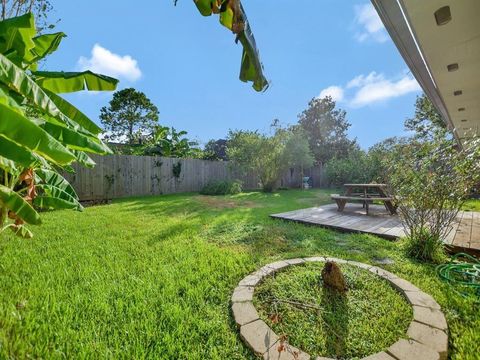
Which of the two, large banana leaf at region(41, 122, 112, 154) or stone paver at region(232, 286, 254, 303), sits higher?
large banana leaf at region(41, 122, 112, 154)

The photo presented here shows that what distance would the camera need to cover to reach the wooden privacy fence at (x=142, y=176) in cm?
851

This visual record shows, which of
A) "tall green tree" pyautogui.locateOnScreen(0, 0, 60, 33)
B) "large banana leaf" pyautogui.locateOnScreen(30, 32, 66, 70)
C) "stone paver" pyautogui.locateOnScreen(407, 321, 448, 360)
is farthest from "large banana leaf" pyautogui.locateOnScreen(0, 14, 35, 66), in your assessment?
"tall green tree" pyautogui.locateOnScreen(0, 0, 60, 33)

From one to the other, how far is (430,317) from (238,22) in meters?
2.73

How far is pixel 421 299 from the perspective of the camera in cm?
194

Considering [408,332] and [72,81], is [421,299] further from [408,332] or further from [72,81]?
[72,81]

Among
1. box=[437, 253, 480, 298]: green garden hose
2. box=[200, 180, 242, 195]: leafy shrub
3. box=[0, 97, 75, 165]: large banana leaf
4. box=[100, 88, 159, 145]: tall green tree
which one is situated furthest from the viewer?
box=[100, 88, 159, 145]: tall green tree

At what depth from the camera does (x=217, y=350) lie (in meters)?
1.45

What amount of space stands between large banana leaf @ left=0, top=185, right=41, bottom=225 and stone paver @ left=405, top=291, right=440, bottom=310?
3136mm

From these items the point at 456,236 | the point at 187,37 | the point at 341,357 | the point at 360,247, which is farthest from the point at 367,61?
the point at 341,357

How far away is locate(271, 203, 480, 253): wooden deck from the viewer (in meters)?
3.37

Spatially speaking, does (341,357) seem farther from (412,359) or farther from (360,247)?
(360,247)

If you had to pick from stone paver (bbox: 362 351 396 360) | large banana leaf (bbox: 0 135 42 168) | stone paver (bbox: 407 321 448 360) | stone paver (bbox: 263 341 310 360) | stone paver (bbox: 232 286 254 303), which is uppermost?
large banana leaf (bbox: 0 135 42 168)

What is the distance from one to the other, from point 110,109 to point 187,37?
13.8 m

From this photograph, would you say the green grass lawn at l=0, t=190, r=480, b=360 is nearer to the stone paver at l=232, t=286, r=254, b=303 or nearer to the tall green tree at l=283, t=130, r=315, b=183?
the stone paver at l=232, t=286, r=254, b=303
